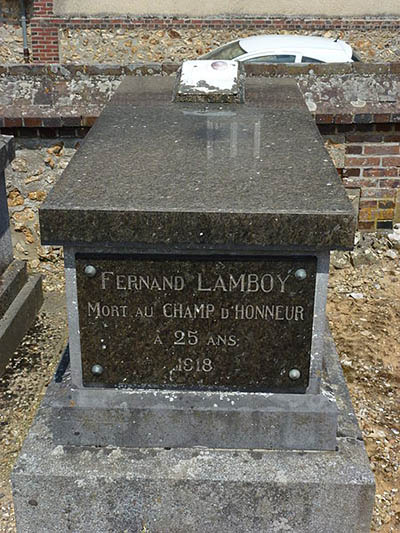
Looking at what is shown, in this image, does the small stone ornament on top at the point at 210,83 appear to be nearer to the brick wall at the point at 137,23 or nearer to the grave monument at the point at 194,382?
the grave monument at the point at 194,382

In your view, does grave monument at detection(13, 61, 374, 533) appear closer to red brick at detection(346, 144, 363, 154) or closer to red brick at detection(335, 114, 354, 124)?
red brick at detection(335, 114, 354, 124)

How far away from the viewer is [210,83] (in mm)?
3324

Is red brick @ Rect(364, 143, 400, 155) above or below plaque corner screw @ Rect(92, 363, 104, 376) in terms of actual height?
above

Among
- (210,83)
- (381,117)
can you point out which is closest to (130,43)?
(381,117)

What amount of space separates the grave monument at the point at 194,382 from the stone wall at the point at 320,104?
2.03 meters

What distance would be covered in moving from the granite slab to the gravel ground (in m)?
9.83

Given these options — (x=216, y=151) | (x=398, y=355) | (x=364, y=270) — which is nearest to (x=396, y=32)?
(x=364, y=270)

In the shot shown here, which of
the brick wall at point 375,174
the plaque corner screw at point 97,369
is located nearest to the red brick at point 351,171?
the brick wall at point 375,174

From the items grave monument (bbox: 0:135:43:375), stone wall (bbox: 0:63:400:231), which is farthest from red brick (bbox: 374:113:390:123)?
grave monument (bbox: 0:135:43:375)

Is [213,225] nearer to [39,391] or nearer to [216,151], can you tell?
[216,151]

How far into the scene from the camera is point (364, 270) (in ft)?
15.7

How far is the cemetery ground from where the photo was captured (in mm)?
2936

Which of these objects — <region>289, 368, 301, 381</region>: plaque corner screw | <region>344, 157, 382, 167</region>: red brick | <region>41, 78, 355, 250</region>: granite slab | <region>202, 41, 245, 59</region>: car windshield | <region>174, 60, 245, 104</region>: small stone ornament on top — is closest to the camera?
<region>41, 78, 355, 250</region>: granite slab

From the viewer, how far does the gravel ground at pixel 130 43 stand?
1205cm
